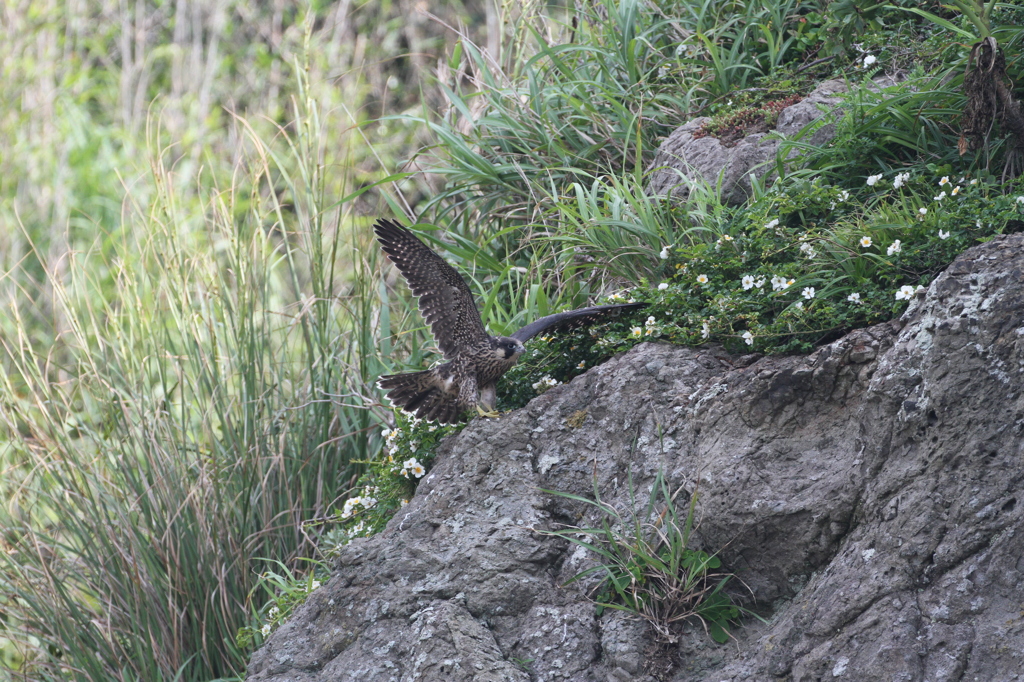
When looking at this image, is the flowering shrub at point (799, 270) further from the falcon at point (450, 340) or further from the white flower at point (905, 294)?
the falcon at point (450, 340)

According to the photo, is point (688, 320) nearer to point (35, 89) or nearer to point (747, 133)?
point (747, 133)

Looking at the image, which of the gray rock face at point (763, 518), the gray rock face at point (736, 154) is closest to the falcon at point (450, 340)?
the gray rock face at point (763, 518)

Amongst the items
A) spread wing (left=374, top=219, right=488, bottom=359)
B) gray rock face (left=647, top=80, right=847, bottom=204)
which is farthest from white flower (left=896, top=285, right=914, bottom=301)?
spread wing (left=374, top=219, right=488, bottom=359)

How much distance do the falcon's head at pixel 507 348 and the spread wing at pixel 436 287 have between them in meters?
0.17

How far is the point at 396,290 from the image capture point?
17.0 feet

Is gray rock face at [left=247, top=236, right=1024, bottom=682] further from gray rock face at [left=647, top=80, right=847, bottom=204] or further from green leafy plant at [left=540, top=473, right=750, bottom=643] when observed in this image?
gray rock face at [left=647, top=80, right=847, bottom=204]

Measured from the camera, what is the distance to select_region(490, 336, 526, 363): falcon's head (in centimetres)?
359

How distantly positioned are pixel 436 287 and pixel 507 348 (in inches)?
16.9

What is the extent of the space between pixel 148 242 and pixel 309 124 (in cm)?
95

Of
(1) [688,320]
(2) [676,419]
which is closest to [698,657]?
(2) [676,419]

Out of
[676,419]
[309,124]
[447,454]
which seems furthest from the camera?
[309,124]

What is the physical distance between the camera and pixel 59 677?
12.8 feet

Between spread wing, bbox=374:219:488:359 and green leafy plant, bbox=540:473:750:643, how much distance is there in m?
1.10

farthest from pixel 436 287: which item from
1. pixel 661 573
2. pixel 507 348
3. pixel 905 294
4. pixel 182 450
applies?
pixel 905 294
